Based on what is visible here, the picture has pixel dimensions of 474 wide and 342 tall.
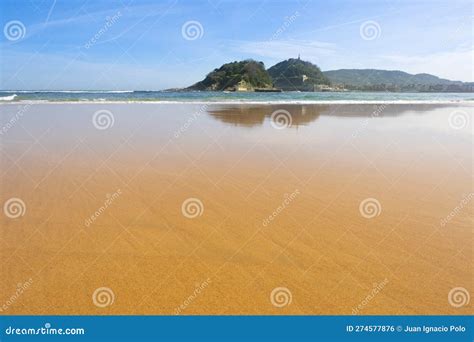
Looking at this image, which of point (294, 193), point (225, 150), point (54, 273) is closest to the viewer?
point (54, 273)

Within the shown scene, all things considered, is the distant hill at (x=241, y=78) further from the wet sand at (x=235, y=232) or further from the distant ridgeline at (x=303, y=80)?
the wet sand at (x=235, y=232)

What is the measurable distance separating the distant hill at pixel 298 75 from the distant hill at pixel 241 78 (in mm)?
2273

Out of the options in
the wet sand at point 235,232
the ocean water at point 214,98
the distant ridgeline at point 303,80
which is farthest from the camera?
the distant ridgeline at point 303,80

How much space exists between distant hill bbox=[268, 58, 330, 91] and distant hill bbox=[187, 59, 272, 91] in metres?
2.27

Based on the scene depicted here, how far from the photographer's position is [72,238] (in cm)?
398

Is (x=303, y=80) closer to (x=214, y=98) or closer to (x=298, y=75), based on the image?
(x=298, y=75)

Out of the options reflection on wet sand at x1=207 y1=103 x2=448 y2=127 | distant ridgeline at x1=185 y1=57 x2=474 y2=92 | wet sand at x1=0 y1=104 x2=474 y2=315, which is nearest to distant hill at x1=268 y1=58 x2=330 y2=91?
distant ridgeline at x1=185 y1=57 x2=474 y2=92

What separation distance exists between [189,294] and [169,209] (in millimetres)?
1693

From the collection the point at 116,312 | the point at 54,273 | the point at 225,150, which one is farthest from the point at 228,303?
the point at 225,150

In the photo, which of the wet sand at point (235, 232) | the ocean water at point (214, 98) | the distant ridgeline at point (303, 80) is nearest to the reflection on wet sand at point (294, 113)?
the wet sand at point (235, 232)

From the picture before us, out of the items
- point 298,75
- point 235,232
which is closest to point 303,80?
point 298,75

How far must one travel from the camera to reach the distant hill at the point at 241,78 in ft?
196

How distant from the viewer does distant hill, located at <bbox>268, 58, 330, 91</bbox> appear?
2430 inches

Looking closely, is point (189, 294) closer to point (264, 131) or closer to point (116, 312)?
point (116, 312)
